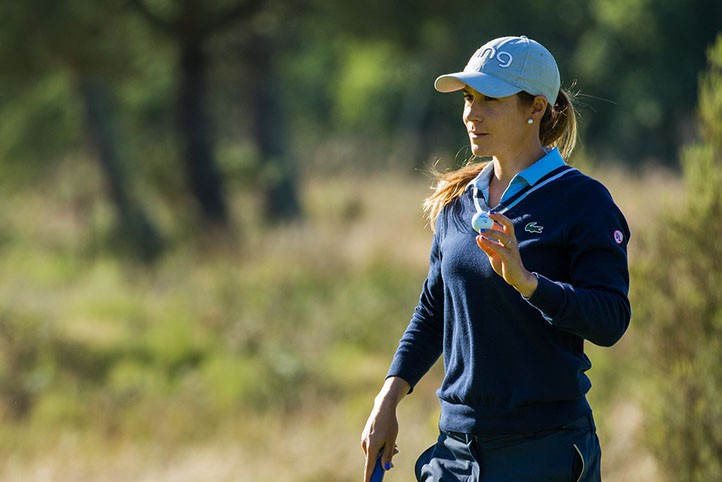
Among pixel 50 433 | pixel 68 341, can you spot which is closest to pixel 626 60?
pixel 68 341

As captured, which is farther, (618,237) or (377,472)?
(377,472)

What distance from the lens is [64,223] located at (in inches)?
677

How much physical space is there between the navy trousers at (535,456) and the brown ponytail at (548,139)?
61 centimetres

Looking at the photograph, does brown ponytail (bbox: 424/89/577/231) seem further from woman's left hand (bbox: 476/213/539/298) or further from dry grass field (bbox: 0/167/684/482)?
dry grass field (bbox: 0/167/684/482)

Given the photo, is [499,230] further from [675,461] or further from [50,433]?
[50,433]

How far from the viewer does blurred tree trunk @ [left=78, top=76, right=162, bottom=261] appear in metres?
14.2

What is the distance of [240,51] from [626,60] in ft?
36.0

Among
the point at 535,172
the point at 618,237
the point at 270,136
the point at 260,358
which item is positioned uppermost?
the point at 270,136

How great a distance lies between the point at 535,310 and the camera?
2629 millimetres

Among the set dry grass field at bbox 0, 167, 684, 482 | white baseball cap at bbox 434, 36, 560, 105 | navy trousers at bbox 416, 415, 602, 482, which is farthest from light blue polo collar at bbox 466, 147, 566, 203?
dry grass field at bbox 0, 167, 684, 482

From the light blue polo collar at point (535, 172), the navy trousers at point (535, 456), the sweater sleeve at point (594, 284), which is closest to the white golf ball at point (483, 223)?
the sweater sleeve at point (594, 284)

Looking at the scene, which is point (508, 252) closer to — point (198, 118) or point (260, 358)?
point (260, 358)

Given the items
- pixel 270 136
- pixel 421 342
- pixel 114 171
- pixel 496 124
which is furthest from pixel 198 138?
pixel 496 124

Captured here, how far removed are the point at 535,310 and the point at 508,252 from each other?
30cm
